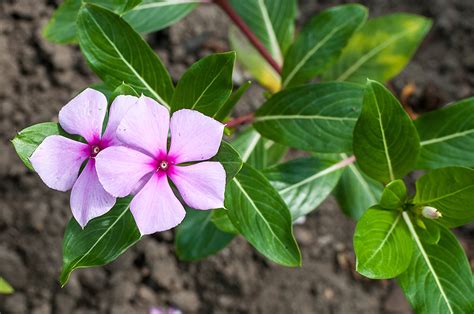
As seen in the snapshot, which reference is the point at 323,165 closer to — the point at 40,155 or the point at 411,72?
the point at 40,155

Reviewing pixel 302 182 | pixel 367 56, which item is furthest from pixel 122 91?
pixel 367 56

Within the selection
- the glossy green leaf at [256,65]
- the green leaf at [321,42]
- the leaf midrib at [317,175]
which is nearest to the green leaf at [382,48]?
the glossy green leaf at [256,65]

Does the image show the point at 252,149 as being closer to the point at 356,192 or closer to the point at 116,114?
the point at 356,192

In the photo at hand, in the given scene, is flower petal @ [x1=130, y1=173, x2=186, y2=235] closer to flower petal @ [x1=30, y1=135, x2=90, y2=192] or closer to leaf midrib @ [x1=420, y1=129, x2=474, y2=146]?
flower petal @ [x1=30, y1=135, x2=90, y2=192]

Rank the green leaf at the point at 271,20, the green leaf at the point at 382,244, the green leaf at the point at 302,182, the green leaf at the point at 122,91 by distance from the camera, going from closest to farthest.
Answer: the green leaf at the point at 122,91 → the green leaf at the point at 382,244 → the green leaf at the point at 302,182 → the green leaf at the point at 271,20

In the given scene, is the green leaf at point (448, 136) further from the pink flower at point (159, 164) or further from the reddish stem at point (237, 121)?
the pink flower at point (159, 164)

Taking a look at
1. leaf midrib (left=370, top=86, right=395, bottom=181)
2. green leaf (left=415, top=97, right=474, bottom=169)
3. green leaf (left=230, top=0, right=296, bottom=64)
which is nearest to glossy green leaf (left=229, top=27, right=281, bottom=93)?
green leaf (left=230, top=0, right=296, bottom=64)
